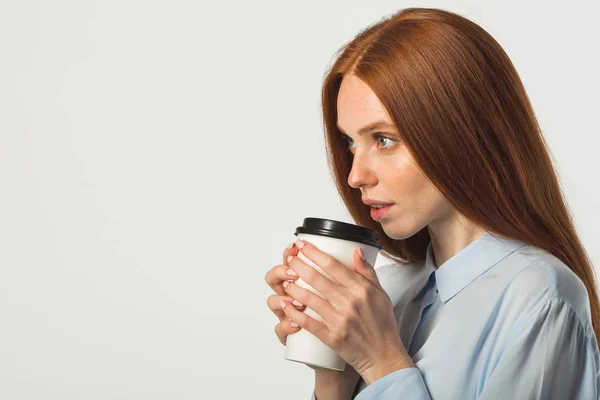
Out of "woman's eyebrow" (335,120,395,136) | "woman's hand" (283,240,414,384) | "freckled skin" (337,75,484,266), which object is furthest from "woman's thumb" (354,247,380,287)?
"woman's eyebrow" (335,120,395,136)

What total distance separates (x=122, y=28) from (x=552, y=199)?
6.48 feet

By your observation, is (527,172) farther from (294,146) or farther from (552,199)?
(294,146)

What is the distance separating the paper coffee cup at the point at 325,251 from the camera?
1.35 meters

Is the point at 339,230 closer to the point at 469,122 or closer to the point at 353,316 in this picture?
the point at 353,316

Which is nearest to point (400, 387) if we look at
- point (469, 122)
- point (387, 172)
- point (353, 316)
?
point (353, 316)

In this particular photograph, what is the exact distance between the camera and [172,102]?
2.97 metres

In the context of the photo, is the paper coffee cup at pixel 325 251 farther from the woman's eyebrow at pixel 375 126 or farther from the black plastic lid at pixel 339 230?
the woman's eyebrow at pixel 375 126

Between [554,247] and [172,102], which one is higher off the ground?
[172,102]

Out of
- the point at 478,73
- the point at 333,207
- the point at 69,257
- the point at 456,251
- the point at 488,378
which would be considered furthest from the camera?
the point at 69,257

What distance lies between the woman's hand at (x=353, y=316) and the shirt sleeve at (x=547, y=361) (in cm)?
16

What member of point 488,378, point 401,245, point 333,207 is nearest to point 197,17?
point 333,207

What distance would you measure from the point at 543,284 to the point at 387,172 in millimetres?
320

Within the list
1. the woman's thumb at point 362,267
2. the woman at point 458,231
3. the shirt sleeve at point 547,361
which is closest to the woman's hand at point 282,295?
the woman at point 458,231

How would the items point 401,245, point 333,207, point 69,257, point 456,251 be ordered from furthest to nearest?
point 69,257 → point 333,207 → point 401,245 → point 456,251
